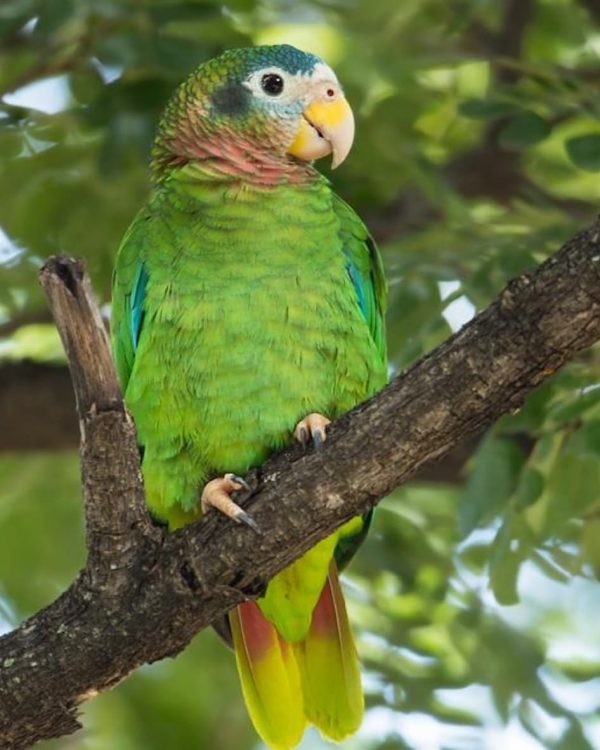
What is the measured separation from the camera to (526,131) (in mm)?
3471

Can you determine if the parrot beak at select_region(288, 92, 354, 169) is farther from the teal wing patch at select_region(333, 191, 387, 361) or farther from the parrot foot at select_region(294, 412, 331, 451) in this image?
the parrot foot at select_region(294, 412, 331, 451)

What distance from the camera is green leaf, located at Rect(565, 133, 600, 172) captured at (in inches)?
130

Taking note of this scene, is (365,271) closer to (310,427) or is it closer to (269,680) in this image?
(310,427)

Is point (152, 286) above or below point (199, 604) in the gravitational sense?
above

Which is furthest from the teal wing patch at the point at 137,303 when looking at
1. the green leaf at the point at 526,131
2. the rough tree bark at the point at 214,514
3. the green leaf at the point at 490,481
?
A: the green leaf at the point at 526,131

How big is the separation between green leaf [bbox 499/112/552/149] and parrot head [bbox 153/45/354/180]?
459 millimetres

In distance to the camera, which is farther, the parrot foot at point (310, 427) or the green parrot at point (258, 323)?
the green parrot at point (258, 323)

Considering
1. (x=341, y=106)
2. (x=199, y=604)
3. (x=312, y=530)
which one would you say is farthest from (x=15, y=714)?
(x=341, y=106)

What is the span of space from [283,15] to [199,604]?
8.08ft

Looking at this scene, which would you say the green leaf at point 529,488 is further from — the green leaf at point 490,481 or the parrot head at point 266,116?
the parrot head at point 266,116

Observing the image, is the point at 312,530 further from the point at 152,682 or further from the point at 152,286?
the point at 152,682

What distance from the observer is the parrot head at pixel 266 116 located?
3.21 m

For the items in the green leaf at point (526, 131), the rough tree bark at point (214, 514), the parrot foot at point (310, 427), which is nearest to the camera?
the rough tree bark at point (214, 514)

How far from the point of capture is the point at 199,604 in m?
2.53
